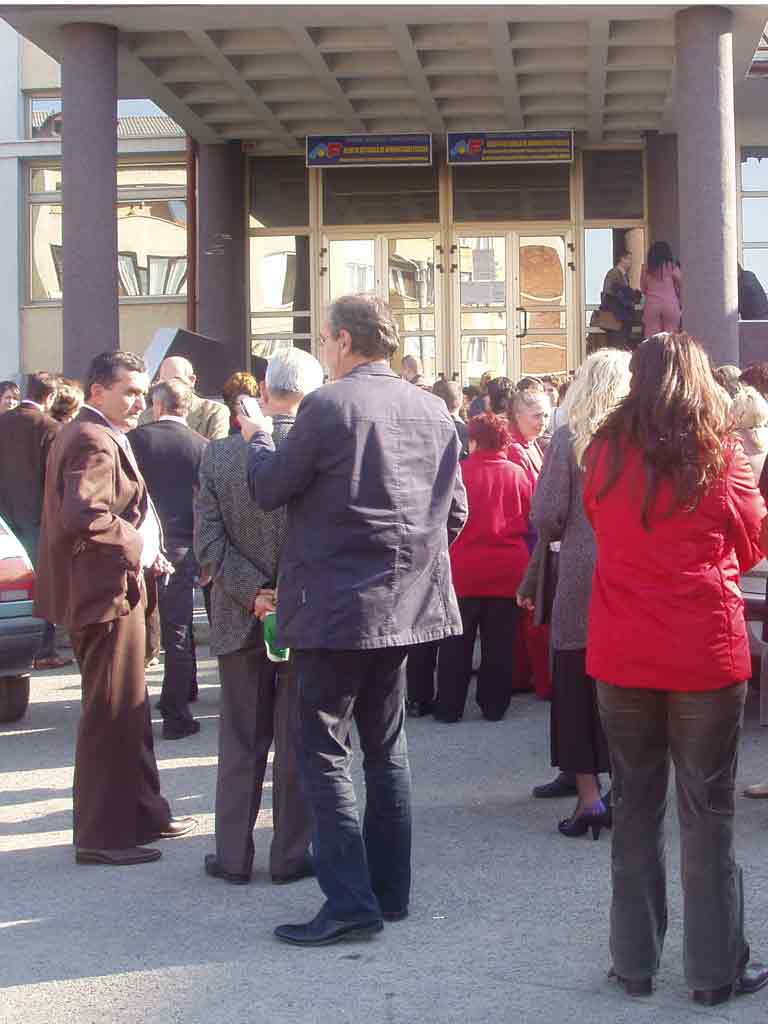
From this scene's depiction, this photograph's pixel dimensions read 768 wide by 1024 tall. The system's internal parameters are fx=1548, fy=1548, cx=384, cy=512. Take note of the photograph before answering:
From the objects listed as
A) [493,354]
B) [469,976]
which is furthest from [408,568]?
[493,354]

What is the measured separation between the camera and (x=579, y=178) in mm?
21672

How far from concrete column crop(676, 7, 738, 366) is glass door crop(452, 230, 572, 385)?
701 cm

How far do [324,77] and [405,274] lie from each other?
4891 mm

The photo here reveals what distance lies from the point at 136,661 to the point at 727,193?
1029 cm

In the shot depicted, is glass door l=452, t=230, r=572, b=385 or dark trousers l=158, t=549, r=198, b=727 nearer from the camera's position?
dark trousers l=158, t=549, r=198, b=727

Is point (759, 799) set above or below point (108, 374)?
below

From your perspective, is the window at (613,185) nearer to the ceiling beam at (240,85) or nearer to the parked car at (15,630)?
the ceiling beam at (240,85)

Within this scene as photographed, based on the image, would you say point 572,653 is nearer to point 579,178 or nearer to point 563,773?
point 563,773

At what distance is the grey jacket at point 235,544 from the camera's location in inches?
224

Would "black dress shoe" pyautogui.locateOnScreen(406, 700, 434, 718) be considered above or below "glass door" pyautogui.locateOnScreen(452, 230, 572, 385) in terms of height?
below

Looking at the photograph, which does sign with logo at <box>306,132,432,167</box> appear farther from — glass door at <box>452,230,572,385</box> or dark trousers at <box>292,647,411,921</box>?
dark trousers at <box>292,647,411,921</box>

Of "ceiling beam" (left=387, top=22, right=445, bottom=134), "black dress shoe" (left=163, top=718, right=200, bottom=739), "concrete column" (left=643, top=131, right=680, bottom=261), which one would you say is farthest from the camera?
"concrete column" (left=643, top=131, right=680, bottom=261)

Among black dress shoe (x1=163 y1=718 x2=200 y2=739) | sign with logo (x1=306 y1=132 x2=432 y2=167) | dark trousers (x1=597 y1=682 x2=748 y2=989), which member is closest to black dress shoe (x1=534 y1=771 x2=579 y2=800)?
black dress shoe (x1=163 y1=718 x2=200 y2=739)

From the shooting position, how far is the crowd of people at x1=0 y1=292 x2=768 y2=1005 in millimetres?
4285
